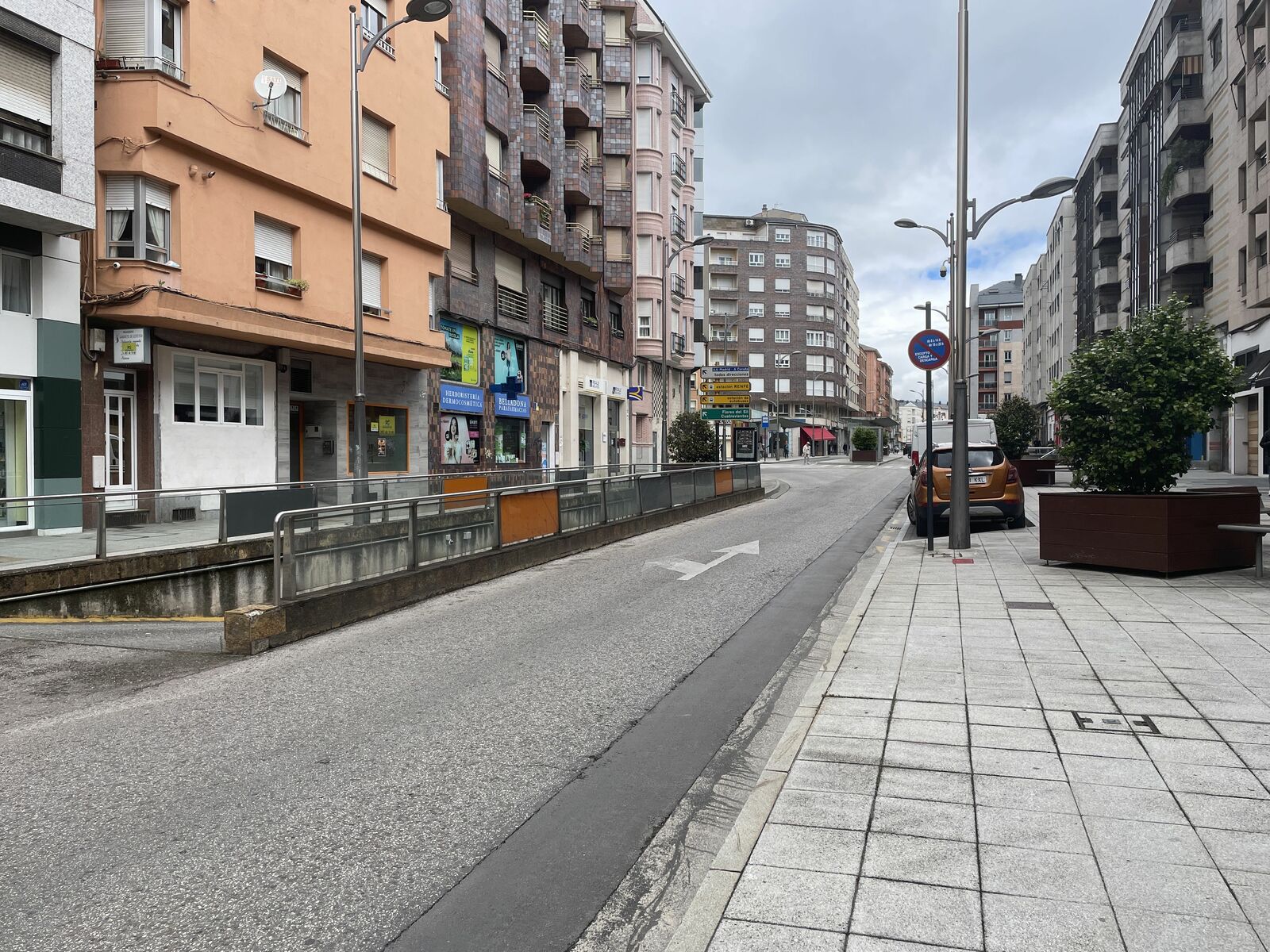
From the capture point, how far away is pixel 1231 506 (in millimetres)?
9922

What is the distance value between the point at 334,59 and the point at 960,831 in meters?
21.7

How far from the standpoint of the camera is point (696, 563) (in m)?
12.7

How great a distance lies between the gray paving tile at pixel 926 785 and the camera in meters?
3.84

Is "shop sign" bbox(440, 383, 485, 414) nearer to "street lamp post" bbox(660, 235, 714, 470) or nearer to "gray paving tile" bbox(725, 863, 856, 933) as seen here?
"street lamp post" bbox(660, 235, 714, 470)

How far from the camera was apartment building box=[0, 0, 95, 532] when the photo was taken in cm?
1412

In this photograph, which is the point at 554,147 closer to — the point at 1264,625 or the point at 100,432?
the point at 100,432

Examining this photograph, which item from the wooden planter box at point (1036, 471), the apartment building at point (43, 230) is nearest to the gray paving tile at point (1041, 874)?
the apartment building at point (43, 230)

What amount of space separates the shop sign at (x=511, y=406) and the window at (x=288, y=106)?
10.2m

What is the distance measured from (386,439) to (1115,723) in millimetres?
21175

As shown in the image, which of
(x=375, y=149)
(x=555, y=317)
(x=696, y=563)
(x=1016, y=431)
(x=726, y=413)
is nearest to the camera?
(x=696, y=563)

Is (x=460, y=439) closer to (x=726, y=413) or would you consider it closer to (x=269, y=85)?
(x=269, y=85)

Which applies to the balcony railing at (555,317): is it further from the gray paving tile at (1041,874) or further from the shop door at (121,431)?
the gray paving tile at (1041,874)

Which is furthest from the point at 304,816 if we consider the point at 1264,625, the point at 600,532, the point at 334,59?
the point at 334,59

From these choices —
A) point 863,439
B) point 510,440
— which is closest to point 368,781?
point 510,440
